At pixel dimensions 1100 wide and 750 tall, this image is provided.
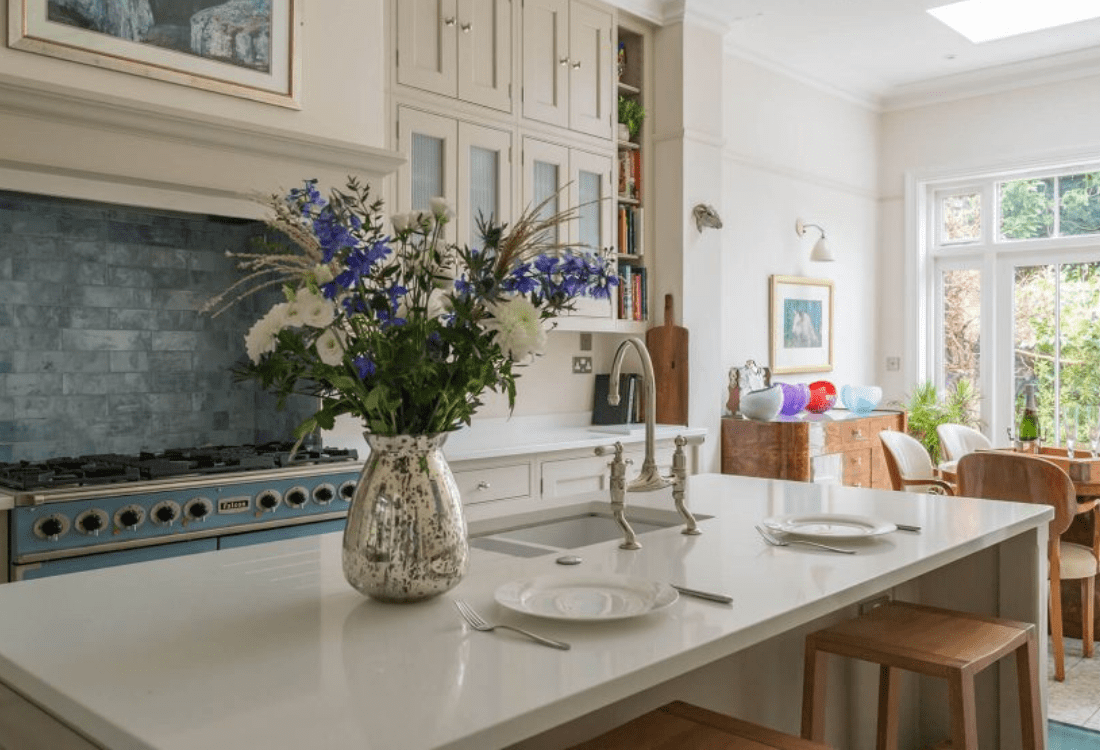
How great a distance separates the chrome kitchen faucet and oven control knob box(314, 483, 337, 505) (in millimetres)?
1426

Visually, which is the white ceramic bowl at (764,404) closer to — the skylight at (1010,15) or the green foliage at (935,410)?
the green foliage at (935,410)

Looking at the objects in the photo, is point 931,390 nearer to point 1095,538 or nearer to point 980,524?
point 1095,538

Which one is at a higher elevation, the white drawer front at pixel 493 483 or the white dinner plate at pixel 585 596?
the white dinner plate at pixel 585 596

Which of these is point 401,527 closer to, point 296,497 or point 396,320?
point 396,320

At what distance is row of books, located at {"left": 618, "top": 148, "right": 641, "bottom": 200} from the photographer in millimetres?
4945

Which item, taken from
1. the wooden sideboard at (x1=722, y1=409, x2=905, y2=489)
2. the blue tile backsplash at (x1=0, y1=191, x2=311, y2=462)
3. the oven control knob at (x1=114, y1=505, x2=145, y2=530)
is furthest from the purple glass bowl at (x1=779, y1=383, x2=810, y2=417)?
the oven control knob at (x1=114, y1=505, x2=145, y2=530)

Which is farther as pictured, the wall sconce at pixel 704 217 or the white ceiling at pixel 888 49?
the white ceiling at pixel 888 49

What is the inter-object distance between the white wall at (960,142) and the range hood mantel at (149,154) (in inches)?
185

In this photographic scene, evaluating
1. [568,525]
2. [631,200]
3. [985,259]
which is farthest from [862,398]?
[568,525]

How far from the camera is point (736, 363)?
18.7ft

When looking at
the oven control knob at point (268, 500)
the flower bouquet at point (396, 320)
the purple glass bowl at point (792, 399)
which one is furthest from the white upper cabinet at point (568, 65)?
the flower bouquet at point (396, 320)

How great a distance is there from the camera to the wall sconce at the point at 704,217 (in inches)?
197

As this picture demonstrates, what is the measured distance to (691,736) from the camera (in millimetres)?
1491

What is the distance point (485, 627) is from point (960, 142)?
6.31 meters
